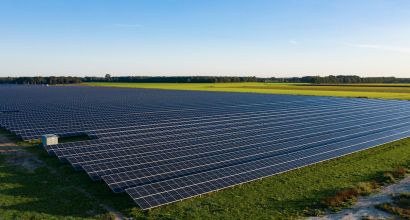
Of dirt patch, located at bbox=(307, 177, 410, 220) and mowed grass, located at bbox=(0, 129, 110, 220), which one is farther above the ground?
mowed grass, located at bbox=(0, 129, 110, 220)

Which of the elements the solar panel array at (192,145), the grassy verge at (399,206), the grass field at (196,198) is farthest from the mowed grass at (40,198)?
the grassy verge at (399,206)


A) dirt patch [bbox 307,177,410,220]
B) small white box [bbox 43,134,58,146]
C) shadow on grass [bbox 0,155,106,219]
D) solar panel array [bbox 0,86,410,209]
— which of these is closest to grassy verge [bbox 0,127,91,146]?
solar panel array [bbox 0,86,410,209]

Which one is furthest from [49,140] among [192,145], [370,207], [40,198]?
[370,207]

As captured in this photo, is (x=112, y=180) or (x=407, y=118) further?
(x=407, y=118)

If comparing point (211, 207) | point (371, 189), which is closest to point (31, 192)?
point (211, 207)

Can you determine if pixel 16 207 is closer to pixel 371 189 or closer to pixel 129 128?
pixel 129 128

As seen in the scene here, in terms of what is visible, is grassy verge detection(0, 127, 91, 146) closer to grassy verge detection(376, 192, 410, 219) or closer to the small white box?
the small white box

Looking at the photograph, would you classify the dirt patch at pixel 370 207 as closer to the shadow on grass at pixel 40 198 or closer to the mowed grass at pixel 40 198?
the mowed grass at pixel 40 198
